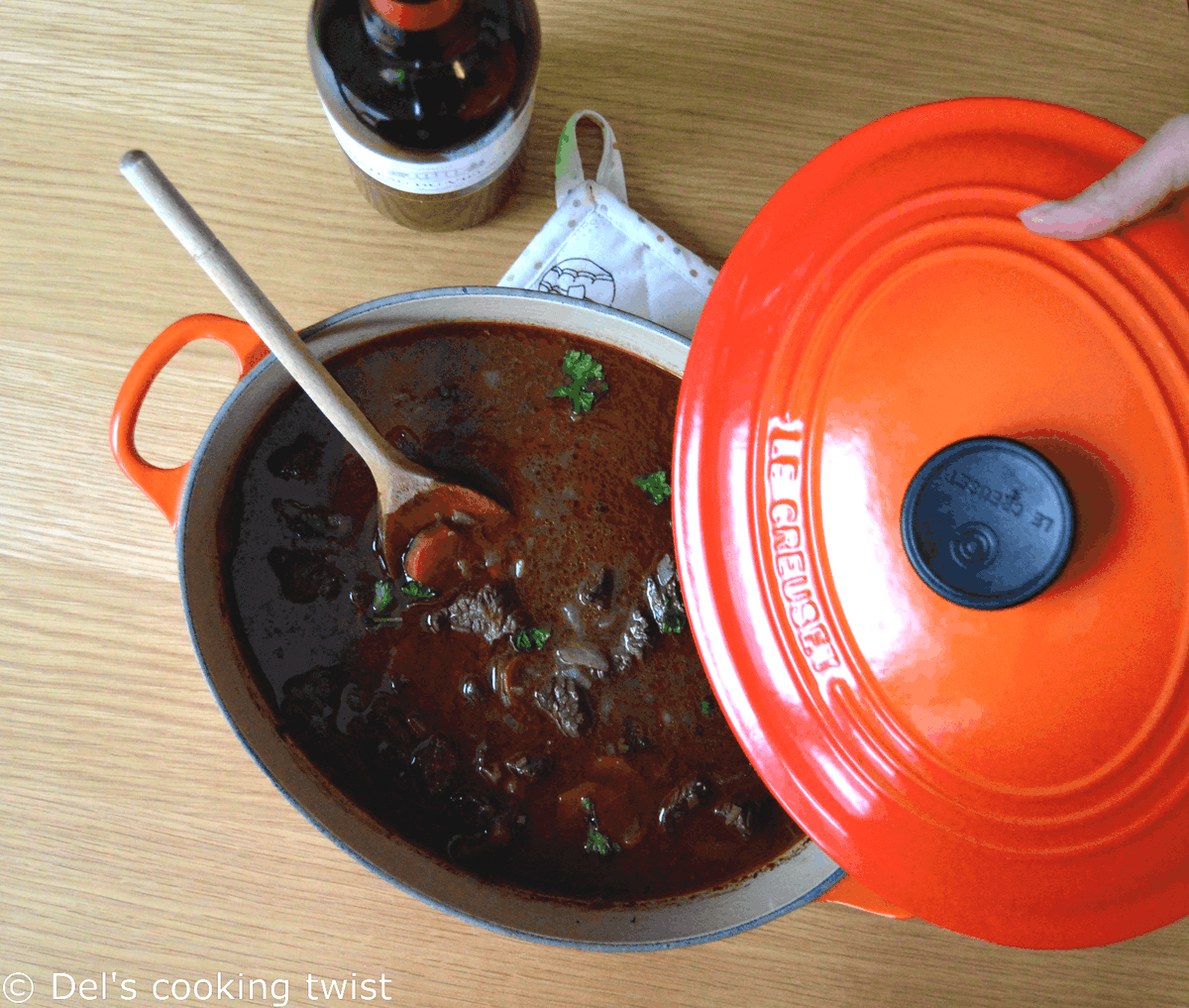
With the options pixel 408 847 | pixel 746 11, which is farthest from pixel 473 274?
pixel 408 847

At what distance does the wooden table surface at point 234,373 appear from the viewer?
3.61ft

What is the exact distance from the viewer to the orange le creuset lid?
25.1 inches

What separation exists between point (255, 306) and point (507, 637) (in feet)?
1.65

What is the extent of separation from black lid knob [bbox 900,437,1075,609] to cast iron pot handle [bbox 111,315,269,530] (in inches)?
29.9

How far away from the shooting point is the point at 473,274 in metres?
1.11

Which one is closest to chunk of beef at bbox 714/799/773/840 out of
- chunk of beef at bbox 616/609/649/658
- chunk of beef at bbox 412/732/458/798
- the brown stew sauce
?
the brown stew sauce

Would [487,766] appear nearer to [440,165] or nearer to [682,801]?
[682,801]

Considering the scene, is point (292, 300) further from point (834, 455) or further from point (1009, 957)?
point (1009, 957)

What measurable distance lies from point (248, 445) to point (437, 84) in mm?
519

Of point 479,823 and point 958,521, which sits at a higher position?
point 958,521

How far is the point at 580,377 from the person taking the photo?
1062 mm

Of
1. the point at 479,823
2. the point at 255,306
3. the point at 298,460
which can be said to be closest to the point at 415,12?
the point at 255,306

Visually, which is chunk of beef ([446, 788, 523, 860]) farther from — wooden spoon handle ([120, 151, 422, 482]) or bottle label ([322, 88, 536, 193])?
bottle label ([322, 88, 536, 193])

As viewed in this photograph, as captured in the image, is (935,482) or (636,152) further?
(636,152)
